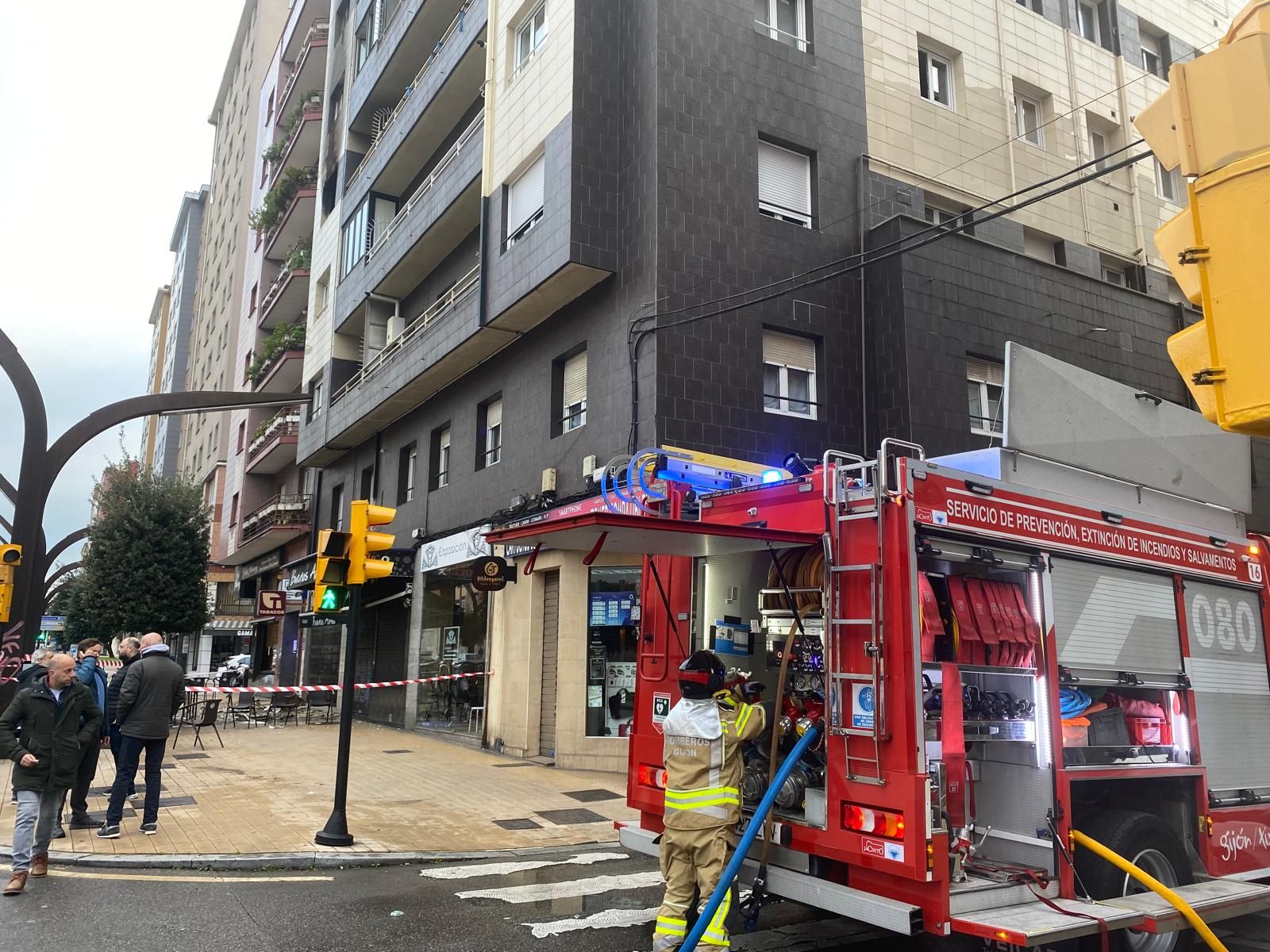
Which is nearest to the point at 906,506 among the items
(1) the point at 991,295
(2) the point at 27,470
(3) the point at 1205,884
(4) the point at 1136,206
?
(3) the point at 1205,884

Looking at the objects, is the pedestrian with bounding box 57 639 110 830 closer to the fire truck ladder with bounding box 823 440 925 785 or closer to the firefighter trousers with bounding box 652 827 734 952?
the firefighter trousers with bounding box 652 827 734 952

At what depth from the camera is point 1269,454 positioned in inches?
703

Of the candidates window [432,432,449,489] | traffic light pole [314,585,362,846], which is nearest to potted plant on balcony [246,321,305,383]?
window [432,432,449,489]

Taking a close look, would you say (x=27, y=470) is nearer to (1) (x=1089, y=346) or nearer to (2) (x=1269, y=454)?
(1) (x=1089, y=346)

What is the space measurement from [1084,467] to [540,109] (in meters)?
11.4

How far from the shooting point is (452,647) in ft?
58.5

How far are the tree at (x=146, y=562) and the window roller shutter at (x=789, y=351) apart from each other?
16.9m

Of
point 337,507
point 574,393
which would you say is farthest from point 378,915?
point 337,507

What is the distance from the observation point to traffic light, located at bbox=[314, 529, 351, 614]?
327 inches

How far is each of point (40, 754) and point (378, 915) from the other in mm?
2832

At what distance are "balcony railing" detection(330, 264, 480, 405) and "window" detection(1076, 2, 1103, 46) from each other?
43.4ft

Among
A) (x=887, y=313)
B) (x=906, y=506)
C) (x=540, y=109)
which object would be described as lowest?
(x=906, y=506)

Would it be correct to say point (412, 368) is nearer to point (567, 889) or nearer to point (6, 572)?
point (6, 572)

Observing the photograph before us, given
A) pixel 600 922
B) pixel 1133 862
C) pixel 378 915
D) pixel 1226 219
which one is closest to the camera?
pixel 1226 219
